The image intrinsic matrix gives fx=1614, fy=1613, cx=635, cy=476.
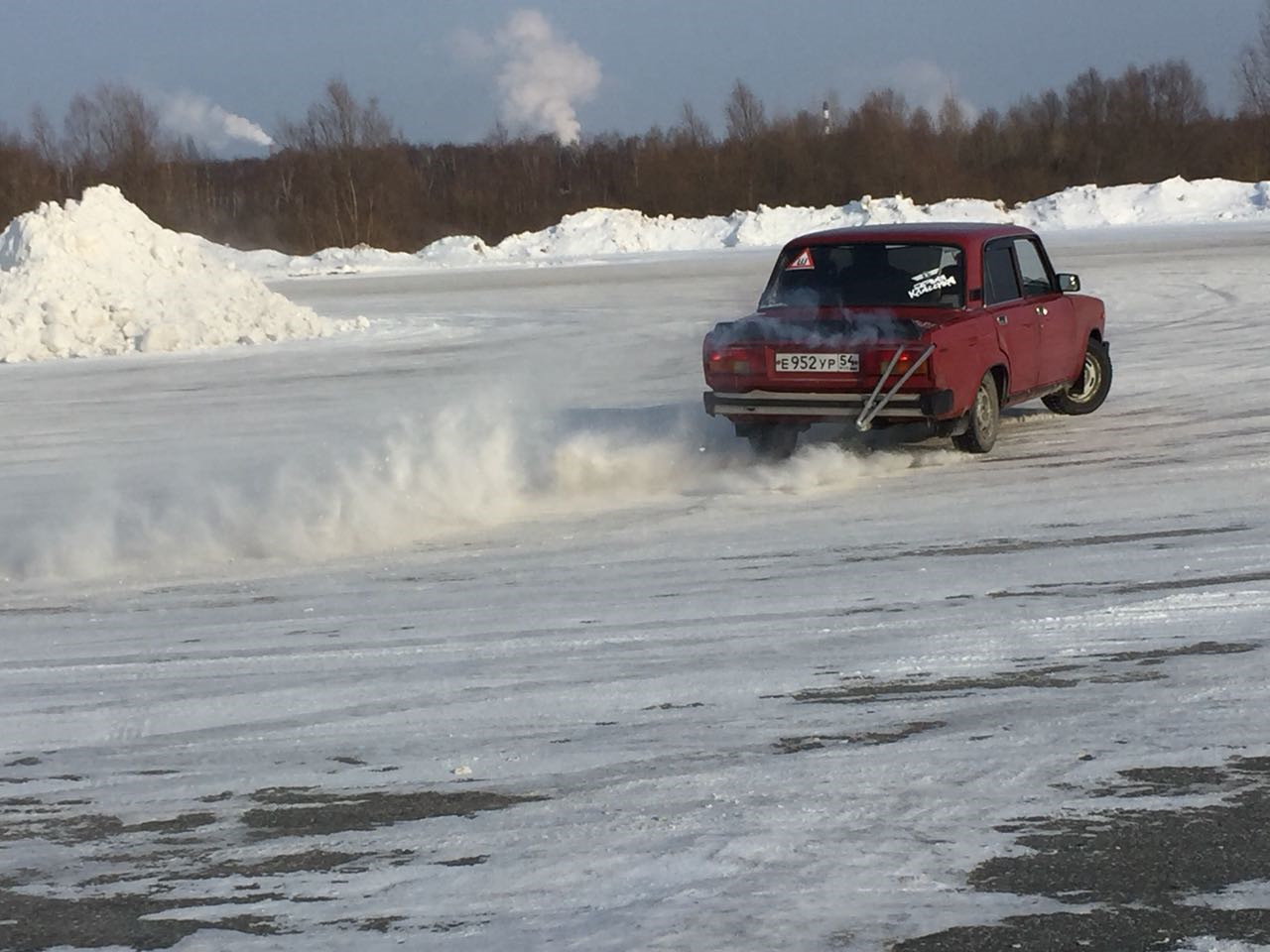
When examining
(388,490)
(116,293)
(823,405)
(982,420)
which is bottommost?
(388,490)

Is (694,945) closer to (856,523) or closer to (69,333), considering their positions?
(856,523)

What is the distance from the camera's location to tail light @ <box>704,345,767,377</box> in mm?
10500

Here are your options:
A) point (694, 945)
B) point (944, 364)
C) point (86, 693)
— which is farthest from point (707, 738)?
point (944, 364)

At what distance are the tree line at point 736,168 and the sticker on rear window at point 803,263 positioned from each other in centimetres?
5388

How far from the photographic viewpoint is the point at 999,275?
444 inches

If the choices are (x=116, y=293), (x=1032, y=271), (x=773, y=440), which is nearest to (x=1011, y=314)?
(x=1032, y=271)

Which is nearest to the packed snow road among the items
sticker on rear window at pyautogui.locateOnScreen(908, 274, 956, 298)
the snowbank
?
sticker on rear window at pyautogui.locateOnScreen(908, 274, 956, 298)

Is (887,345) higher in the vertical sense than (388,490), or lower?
higher

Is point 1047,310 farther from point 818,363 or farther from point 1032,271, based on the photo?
point 818,363

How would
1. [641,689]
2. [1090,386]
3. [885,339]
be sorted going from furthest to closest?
[1090,386], [885,339], [641,689]

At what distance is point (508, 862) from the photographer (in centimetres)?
434

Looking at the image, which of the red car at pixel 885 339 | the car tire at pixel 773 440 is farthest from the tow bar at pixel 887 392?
the car tire at pixel 773 440

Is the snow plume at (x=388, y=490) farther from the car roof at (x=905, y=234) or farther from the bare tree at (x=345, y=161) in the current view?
the bare tree at (x=345, y=161)

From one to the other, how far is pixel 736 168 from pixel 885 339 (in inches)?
2615
